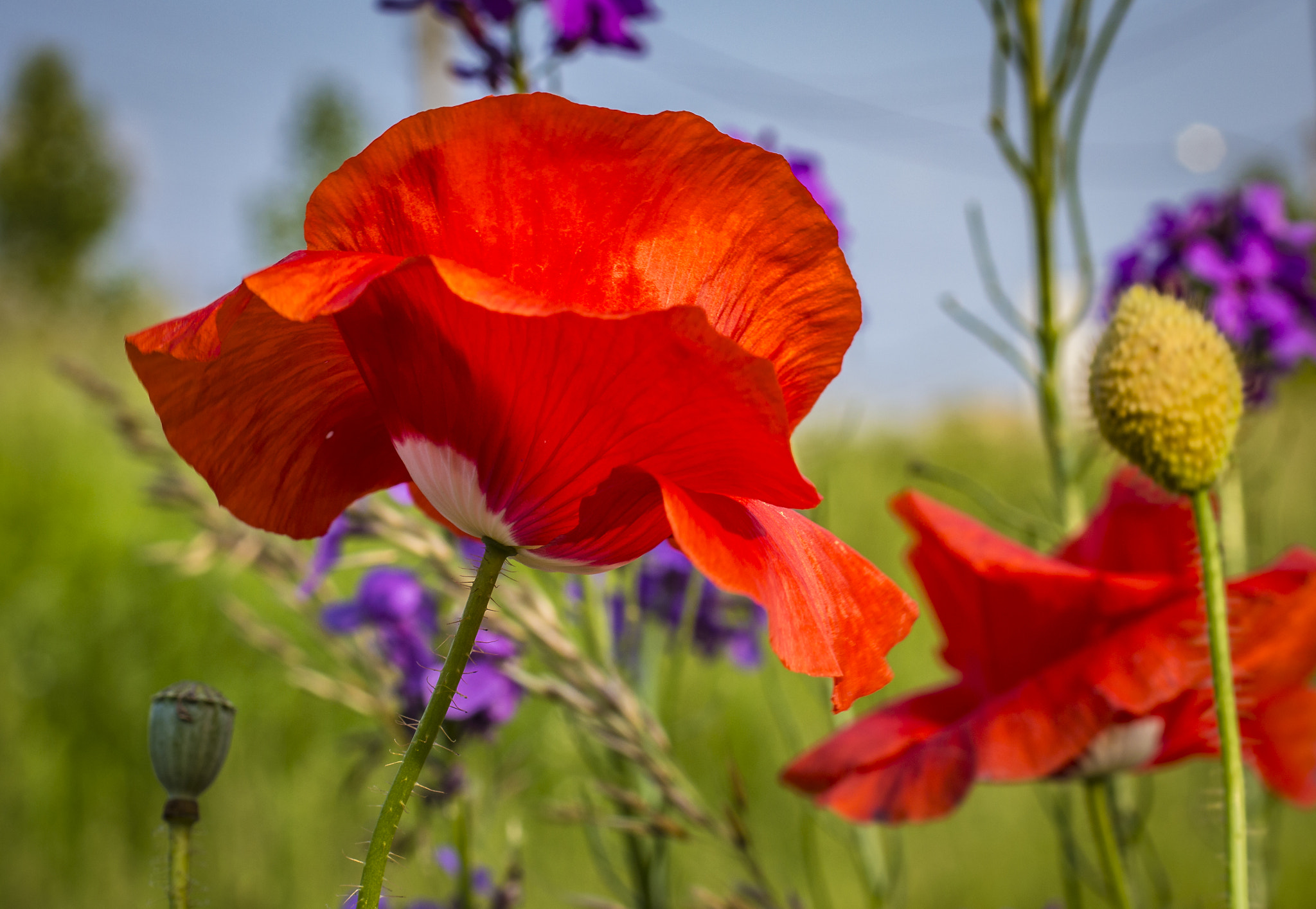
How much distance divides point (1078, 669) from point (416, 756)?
350 mm

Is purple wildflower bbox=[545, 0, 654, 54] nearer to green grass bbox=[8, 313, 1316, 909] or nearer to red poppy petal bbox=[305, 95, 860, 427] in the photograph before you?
green grass bbox=[8, 313, 1316, 909]

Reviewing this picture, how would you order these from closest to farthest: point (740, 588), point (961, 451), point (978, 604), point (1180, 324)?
1. point (740, 588)
2. point (1180, 324)
3. point (978, 604)
4. point (961, 451)

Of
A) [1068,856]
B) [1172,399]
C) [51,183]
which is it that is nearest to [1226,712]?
[1172,399]

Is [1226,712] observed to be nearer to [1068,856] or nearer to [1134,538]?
[1134,538]

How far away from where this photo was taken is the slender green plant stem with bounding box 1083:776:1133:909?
0.47 meters

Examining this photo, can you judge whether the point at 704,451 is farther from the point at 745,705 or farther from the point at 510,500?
the point at 745,705

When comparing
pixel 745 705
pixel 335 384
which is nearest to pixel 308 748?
pixel 745 705

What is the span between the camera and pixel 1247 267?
87 cm

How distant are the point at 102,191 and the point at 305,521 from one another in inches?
1027

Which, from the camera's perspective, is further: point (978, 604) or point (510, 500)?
point (978, 604)

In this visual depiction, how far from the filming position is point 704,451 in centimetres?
25

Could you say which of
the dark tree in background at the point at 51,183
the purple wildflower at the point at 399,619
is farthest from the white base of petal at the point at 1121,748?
the dark tree in background at the point at 51,183

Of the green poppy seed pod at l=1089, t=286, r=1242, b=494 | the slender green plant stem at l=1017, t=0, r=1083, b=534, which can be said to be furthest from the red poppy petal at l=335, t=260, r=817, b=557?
the slender green plant stem at l=1017, t=0, r=1083, b=534

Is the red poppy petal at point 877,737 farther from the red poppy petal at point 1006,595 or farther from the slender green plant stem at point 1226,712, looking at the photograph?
the slender green plant stem at point 1226,712
